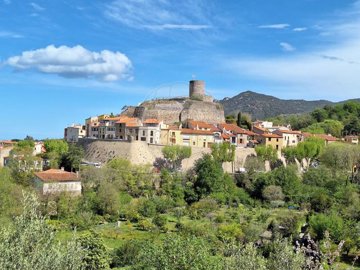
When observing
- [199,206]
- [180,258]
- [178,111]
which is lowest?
[199,206]

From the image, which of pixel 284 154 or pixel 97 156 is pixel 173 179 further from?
pixel 284 154


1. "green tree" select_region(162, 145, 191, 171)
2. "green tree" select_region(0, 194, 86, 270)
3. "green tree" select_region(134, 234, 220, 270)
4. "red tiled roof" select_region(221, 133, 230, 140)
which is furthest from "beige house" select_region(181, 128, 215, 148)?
"green tree" select_region(0, 194, 86, 270)

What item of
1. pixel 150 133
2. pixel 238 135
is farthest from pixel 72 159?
pixel 238 135

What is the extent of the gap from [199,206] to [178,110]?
2639cm

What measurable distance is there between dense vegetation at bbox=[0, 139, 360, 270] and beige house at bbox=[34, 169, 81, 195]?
0.93 m

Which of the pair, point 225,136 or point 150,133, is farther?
point 225,136

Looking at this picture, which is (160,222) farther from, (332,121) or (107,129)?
(332,121)

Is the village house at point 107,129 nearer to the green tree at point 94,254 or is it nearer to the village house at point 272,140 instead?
the village house at point 272,140

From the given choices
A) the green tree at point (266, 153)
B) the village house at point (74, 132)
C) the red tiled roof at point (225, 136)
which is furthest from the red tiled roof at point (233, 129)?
the village house at point (74, 132)

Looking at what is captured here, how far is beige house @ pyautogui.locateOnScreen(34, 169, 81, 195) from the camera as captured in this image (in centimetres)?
4338

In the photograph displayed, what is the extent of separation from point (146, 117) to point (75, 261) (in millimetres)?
52826

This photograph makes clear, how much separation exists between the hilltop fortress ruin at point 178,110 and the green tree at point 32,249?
51.2 meters

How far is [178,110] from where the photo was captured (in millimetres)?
69312

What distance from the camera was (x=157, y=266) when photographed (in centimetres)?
1777
